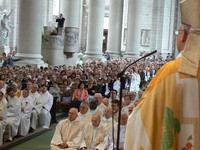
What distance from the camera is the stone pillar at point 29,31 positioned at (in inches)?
739

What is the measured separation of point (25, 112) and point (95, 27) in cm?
1919

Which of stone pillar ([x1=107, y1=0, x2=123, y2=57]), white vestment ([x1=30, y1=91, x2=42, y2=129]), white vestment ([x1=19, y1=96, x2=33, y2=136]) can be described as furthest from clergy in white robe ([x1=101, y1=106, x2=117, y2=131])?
stone pillar ([x1=107, y1=0, x2=123, y2=57])

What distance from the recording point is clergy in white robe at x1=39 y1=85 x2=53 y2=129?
517 inches

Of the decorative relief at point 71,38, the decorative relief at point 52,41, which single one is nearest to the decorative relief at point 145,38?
the decorative relief at point 71,38

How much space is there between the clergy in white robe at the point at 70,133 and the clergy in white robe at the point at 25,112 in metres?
3.39

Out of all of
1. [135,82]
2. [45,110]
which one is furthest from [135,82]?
[45,110]

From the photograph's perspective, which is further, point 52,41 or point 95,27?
point 95,27

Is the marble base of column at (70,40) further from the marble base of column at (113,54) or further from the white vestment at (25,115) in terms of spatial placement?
the marble base of column at (113,54)

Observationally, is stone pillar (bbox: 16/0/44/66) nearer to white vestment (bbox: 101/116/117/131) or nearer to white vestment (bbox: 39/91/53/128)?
white vestment (bbox: 39/91/53/128)

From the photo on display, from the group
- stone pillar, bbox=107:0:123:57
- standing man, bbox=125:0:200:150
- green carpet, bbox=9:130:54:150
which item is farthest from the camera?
stone pillar, bbox=107:0:123:57

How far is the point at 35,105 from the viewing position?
13117 mm

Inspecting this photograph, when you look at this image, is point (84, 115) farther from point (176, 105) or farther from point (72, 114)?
point (176, 105)

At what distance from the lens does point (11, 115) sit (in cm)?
1162

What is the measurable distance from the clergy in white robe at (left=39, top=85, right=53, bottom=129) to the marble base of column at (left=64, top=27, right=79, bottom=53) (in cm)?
1075
